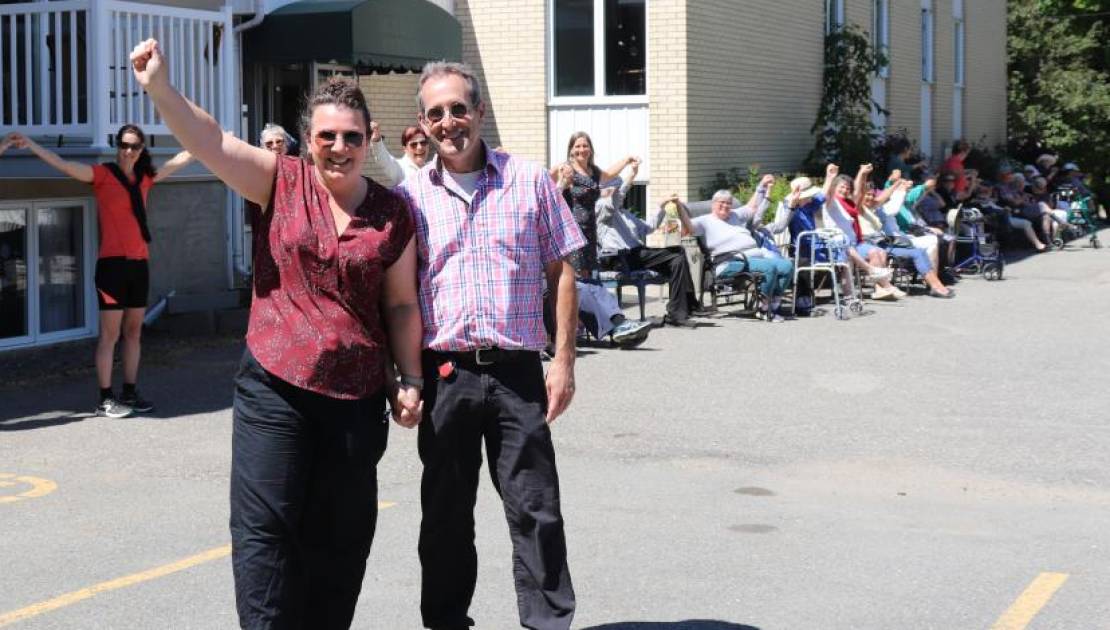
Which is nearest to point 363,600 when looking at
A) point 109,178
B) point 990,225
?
point 109,178

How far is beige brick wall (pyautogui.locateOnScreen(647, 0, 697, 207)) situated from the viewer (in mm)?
20734

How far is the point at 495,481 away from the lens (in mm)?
5254

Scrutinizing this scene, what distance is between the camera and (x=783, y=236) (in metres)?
20.8

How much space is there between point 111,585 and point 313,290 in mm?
2297

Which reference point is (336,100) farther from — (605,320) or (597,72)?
(597,72)

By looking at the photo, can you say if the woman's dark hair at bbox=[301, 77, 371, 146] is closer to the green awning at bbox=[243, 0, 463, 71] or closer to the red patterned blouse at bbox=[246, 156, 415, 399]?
the red patterned blouse at bbox=[246, 156, 415, 399]

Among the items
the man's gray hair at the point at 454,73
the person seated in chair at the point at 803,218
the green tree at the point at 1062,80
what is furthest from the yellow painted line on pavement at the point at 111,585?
the green tree at the point at 1062,80

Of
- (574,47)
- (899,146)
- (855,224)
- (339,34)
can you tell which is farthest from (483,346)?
(899,146)

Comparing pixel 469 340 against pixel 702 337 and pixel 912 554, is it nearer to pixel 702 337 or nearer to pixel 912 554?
pixel 912 554

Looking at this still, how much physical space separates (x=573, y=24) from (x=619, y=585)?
15.9 metres

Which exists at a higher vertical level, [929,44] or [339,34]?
[929,44]

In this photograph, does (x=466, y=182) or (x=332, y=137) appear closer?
(x=332, y=137)

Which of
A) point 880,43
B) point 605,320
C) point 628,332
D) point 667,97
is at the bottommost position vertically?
point 628,332

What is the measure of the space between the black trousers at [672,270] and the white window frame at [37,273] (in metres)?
5.09
